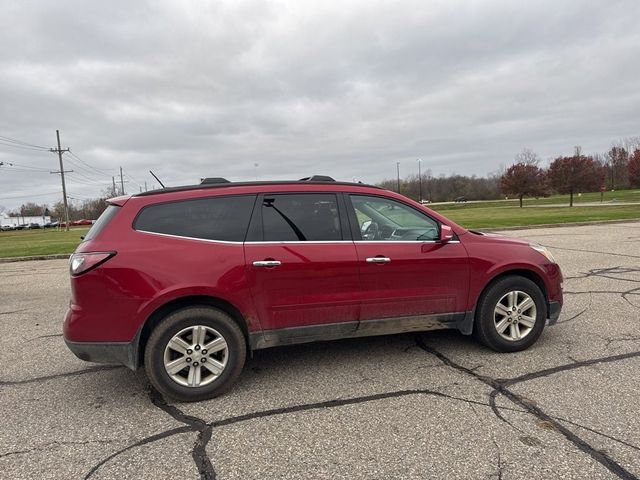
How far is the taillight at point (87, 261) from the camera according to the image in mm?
3385

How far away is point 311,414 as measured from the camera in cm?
325

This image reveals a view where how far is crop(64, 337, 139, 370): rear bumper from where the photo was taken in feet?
11.3

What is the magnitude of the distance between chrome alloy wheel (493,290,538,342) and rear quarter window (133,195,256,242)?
2.64 meters

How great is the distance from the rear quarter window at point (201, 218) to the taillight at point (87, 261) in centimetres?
34

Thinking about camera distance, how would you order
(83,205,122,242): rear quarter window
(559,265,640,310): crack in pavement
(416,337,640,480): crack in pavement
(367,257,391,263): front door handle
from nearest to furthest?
1. (416,337,640,480): crack in pavement
2. (83,205,122,242): rear quarter window
3. (367,257,391,263): front door handle
4. (559,265,640,310): crack in pavement

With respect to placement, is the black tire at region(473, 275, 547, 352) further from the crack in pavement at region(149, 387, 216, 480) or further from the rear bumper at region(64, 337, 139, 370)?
the rear bumper at region(64, 337, 139, 370)

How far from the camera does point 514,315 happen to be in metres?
4.35

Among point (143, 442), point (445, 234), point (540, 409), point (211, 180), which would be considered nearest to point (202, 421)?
point (143, 442)

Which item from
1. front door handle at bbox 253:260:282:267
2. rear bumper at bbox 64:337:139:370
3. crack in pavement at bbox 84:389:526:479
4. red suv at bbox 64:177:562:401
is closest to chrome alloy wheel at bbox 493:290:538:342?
red suv at bbox 64:177:562:401

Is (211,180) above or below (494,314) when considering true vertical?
above

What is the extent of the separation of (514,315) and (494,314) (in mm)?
227

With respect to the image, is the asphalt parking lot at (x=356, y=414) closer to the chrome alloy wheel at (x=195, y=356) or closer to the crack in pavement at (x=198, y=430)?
the crack in pavement at (x=198, y=430)

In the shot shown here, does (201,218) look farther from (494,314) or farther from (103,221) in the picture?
(494,314)

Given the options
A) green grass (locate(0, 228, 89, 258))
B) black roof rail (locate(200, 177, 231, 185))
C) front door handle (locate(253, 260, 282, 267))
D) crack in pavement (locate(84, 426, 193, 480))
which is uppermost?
black roof rail (locate(200, 177, 231, 185))
